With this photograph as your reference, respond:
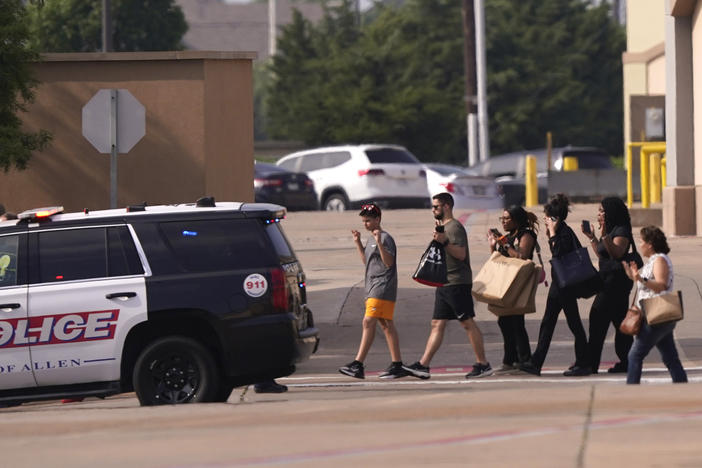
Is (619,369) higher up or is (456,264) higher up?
(456,264)

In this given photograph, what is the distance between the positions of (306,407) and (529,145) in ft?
181

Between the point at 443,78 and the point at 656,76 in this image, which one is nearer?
the point at 656,76

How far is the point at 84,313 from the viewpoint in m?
10.2

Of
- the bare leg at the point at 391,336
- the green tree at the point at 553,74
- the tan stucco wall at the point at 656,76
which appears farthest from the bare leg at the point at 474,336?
the green tree at the point at 553,74

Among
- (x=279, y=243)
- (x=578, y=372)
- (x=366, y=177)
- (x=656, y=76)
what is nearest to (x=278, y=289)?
(x=279, y=243)

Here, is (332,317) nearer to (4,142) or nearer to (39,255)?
(4,142)

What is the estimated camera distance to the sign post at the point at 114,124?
48.2ft

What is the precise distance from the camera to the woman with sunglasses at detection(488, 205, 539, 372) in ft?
41.0

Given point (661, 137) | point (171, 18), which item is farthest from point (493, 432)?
point (171, 18)

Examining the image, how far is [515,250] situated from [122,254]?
393 centimetres

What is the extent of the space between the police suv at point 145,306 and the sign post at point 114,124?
4.35m

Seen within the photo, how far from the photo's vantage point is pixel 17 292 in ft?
33.6

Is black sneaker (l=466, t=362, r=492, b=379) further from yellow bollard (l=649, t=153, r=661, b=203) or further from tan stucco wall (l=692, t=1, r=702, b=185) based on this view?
yellow bollard (l=649, t=153, r=661, b=203)

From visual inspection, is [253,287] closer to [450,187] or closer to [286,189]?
[450,187]
